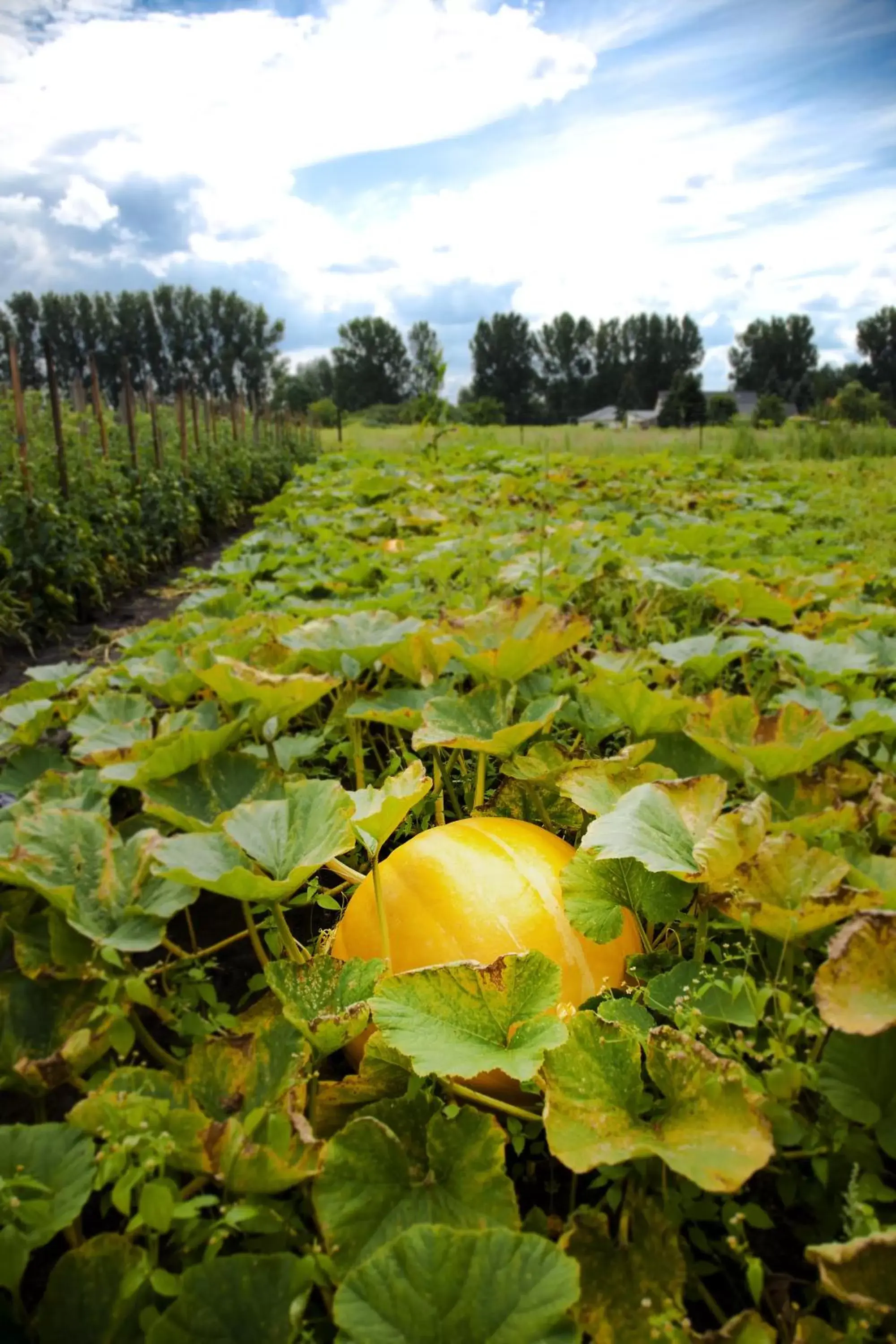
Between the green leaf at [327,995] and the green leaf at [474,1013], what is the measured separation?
0.17ft

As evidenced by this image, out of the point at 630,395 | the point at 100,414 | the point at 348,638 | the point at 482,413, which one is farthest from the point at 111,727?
the point at 630,395

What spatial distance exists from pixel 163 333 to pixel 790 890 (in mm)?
85179

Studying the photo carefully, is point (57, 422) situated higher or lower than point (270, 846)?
higher

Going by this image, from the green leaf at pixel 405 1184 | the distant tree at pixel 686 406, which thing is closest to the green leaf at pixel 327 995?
the green leaf at pixel 405 1184

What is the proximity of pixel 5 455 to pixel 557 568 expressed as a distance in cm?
451

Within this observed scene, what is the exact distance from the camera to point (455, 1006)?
3.29 ft

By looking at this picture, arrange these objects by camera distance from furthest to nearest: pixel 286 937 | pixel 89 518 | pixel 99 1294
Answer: pixel 89 518 → pixel 286 937 → pixel 99 1294

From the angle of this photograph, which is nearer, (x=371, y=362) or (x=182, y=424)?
(x=182, y=424)

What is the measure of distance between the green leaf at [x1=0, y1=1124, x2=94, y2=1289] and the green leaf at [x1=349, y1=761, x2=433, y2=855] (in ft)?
1.57

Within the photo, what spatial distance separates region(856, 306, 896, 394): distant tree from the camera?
240ft

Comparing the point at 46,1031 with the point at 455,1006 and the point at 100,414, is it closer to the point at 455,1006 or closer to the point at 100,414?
the point at 455,1006

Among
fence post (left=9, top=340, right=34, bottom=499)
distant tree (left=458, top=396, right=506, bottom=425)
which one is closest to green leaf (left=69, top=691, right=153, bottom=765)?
fence post (left=9, top=340, right=34, bottom=499)

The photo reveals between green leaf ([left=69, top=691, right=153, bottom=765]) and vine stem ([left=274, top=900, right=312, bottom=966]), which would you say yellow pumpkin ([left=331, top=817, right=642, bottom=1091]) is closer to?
vine stem ([left=274, top=900, right=312, bottom=966])

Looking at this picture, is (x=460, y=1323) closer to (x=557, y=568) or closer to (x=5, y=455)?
(x=557, y=568)
